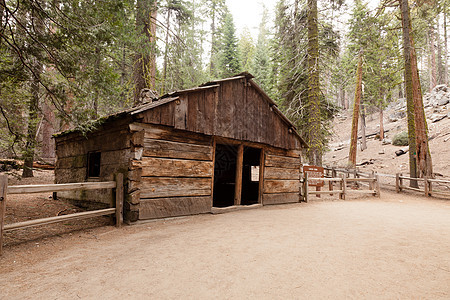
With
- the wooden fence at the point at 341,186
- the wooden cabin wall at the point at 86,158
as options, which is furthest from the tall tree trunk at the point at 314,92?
the wooden cabin wall at the point at 86,158

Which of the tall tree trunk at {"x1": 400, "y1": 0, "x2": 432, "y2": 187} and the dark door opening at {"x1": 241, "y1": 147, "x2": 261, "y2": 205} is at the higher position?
the tall tree trunk at {"x1": 400, "y1": 0, "x2": 432, "y2": 187}

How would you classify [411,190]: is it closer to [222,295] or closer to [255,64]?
[222,295]

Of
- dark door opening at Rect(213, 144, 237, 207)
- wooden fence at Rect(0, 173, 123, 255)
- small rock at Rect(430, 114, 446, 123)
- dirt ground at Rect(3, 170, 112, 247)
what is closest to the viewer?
wooden fence at Rect(0, 173, 123, 255)

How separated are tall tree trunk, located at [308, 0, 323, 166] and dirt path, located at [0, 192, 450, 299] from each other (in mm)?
7767

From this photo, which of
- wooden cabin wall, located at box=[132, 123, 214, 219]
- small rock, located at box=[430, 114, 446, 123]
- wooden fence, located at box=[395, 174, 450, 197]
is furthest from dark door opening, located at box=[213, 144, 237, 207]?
small rock, located at box=[430, 114, 446, 123]

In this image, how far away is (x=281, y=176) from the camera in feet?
33.1

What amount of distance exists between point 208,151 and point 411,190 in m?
13.5

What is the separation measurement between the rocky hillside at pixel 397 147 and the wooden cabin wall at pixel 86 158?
12939 millimetres

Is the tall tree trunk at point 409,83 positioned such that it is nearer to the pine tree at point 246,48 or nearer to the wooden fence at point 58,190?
the wooden fence at point 58,190

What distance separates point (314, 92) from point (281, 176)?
6403mm

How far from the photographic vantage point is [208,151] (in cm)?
756

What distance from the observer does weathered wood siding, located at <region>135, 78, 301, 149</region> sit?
259 inches

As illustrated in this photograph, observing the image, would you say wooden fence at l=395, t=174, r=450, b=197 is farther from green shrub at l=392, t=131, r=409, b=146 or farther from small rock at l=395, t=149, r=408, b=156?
green shrub at l=392, t=131, r=409, b=146

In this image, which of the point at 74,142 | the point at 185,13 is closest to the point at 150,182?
the point at 74,142
